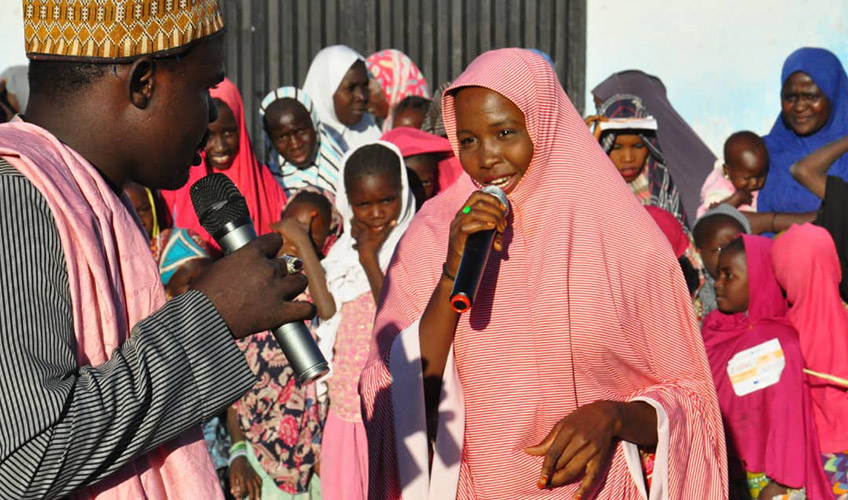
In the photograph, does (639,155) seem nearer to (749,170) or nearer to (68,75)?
(749,170)

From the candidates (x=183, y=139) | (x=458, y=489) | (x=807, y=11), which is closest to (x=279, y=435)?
(x=458, y=489)

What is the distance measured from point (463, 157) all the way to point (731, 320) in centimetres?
292

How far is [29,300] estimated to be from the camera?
72.7 inches

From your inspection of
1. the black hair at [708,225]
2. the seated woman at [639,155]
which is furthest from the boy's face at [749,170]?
the black hair at [708,225]

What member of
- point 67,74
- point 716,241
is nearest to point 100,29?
point 67,74

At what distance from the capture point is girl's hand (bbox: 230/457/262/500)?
6.09 metres

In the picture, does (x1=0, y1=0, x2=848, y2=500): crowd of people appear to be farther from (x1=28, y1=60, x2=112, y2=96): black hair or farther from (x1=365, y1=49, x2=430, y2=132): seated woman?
(x1=365, y1=49, x2=430, y2=132): seated woman

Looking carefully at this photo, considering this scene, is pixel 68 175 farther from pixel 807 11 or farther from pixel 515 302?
pixel 807 11

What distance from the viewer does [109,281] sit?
2043 mm

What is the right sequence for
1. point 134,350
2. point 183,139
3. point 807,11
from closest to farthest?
1. point 134,350
2. point 183,139
3. point 807,11

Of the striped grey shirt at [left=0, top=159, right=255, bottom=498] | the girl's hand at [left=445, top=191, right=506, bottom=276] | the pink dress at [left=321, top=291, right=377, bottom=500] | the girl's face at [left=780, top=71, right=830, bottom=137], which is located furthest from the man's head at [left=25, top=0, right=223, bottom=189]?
the girl's face at [left=780, top=71, right=830, bottom=137]

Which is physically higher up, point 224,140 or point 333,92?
point 333,92

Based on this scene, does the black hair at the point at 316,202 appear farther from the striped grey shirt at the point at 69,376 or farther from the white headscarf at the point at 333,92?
the striped grey shirt at the point at 69,376

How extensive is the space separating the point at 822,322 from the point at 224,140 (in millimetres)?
3509
